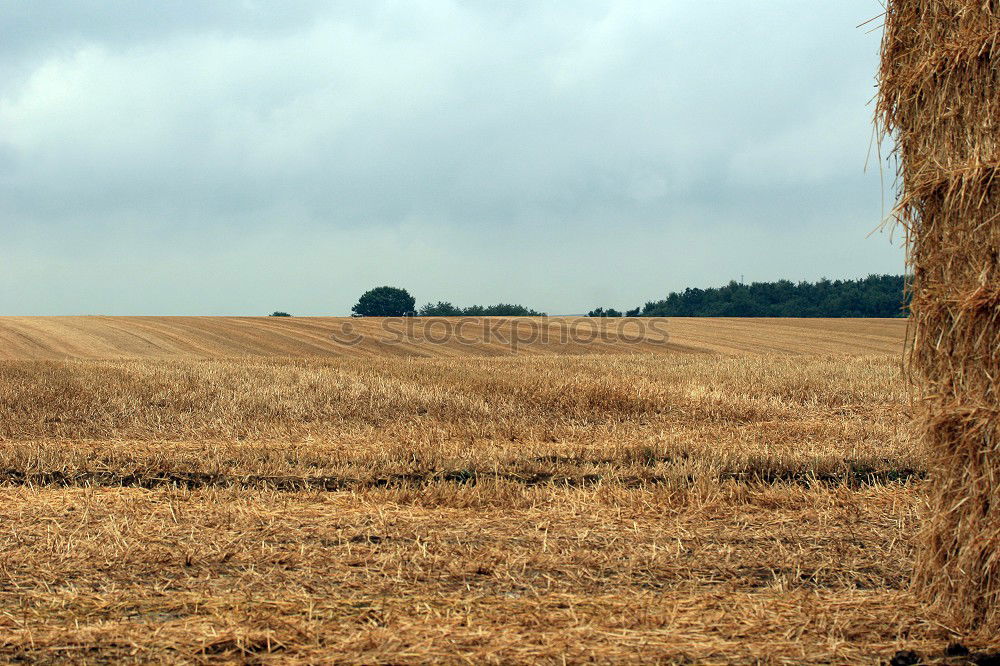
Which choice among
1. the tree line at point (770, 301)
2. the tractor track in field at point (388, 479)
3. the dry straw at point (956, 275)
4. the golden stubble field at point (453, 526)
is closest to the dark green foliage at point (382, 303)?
the tree line at point (770, 301)

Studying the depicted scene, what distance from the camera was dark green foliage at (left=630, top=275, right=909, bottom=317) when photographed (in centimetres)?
6575

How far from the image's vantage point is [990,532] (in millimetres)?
4621

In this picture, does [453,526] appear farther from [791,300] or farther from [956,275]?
[791,300]

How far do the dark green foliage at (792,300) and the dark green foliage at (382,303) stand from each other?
72.8ft

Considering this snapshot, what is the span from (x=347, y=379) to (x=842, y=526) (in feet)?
37.4

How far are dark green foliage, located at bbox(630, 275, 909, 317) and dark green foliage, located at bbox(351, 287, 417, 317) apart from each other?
2220 cm

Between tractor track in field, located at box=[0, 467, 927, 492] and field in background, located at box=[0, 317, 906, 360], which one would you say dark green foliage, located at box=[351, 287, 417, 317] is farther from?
tractor track in field, located at box=[0, 467, 927, 492]

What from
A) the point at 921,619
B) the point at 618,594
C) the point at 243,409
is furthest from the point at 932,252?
the point at 243,409

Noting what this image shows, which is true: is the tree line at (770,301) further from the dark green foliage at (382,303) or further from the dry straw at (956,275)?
the dry straw at (956,275)

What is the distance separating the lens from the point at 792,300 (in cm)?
7100

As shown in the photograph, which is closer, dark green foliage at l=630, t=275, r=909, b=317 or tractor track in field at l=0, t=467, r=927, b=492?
tractor track in field at l=0, t=467, r=927, b=492

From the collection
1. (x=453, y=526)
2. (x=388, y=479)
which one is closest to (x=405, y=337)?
(x=388, y=479)

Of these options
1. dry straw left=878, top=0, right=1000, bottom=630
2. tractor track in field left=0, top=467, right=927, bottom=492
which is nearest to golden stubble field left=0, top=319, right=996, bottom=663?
tractor track in field left=0, top=467, right=927, bottom=492

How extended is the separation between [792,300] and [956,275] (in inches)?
2758
